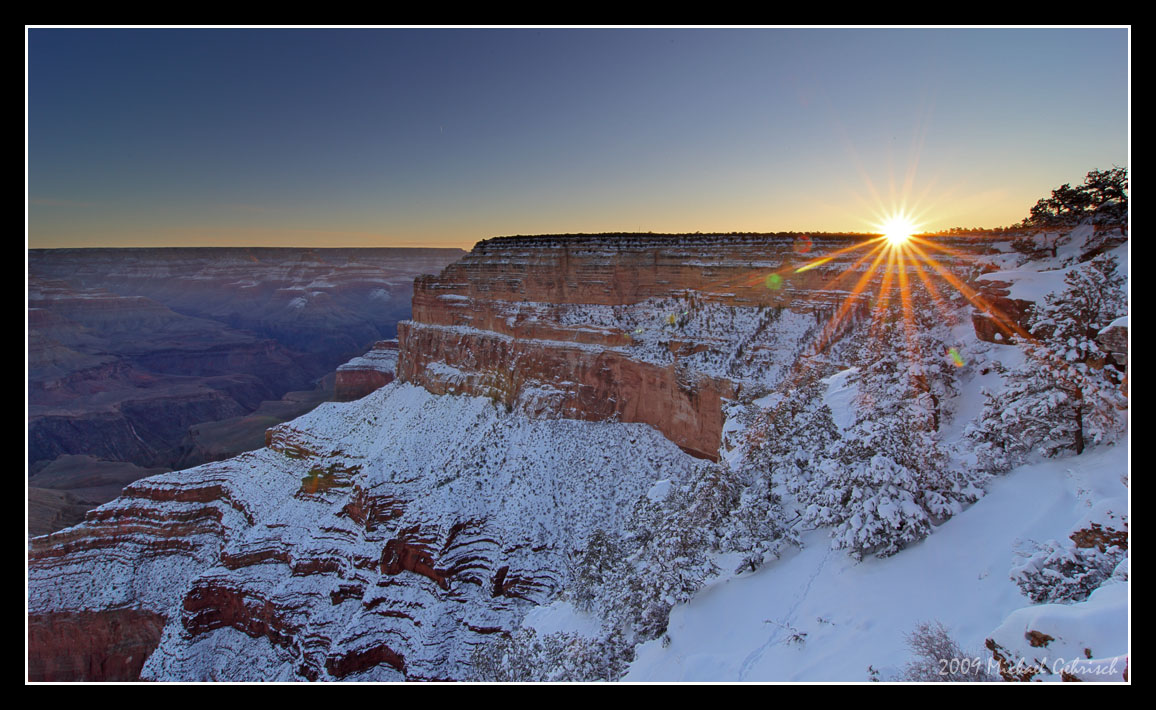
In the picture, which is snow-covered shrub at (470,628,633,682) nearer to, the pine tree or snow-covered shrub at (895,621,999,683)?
the pine tree

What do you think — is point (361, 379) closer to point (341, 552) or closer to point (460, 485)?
point (341, 552)

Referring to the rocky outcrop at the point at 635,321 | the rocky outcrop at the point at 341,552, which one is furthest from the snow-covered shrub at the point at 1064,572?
the rocky outcrop at the point at 341,552

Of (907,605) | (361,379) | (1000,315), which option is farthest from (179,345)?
(1000,315)

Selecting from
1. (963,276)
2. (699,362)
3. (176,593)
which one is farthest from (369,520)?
(963,276)

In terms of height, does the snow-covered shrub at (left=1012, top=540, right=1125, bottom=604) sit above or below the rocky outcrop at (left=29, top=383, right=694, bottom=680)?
above

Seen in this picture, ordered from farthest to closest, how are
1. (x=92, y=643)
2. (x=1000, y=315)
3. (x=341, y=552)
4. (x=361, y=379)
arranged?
(x=361, y=379)
(x=92, y=643)
(x=341, y=552)
(x=1000, y=315)

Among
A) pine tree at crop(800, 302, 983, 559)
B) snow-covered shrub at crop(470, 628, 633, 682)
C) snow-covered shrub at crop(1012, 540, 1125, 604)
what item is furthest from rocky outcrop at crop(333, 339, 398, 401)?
snow-covered shrub at crop(1012, 540, 1125, 604)

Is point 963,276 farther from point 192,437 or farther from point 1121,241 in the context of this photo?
point 192,437

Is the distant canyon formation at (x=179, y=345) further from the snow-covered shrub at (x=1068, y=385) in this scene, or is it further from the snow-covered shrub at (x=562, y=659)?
the snow-covered shrub at (x=1068, y=385)

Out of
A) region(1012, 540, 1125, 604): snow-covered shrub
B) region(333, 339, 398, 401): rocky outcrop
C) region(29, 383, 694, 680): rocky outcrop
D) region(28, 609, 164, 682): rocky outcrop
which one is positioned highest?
region(1012, 540, 1125, 604): snow-covered shrub
